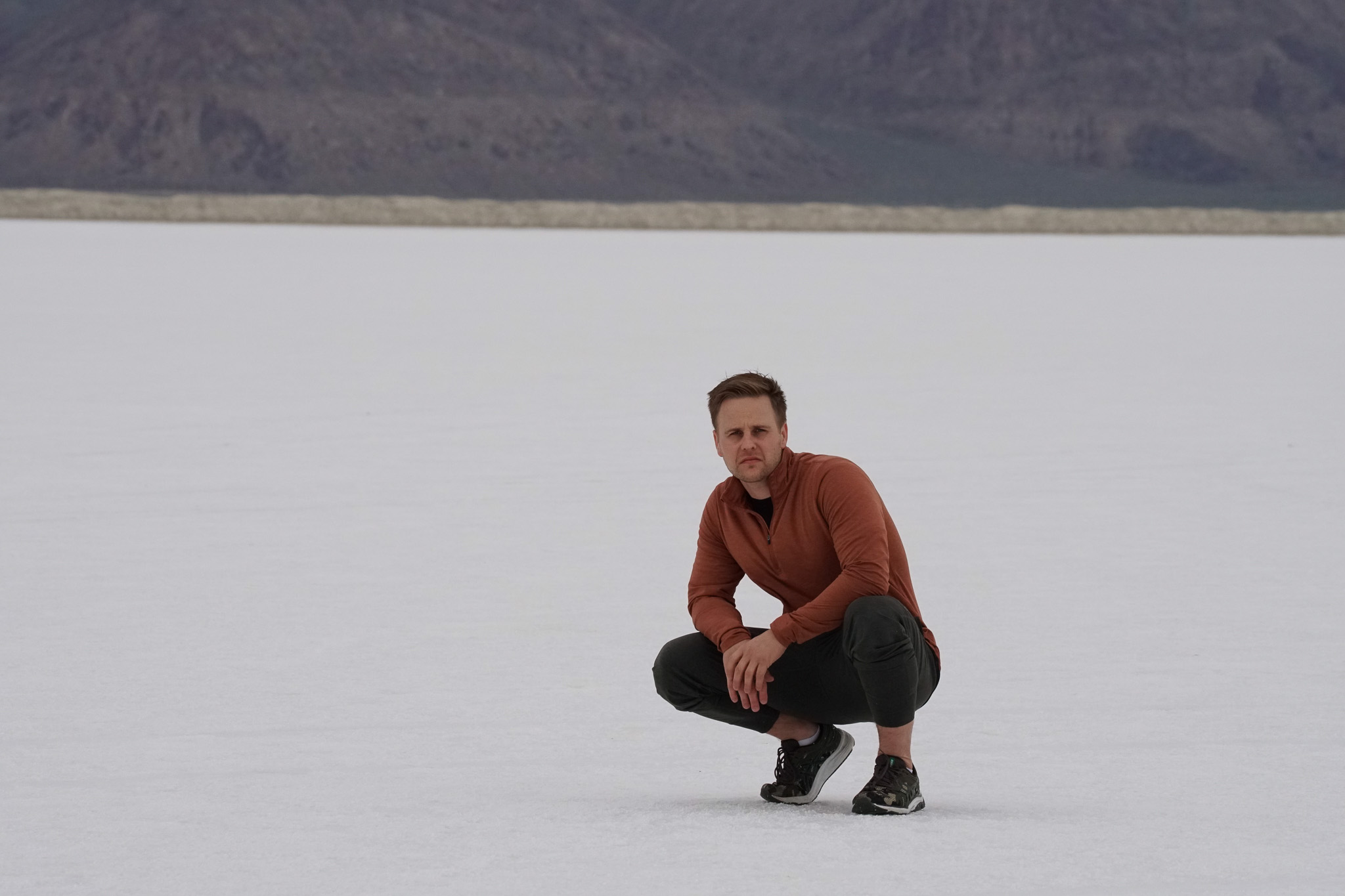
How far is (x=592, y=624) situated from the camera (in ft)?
17.7

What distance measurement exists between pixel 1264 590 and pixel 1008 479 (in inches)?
92.9

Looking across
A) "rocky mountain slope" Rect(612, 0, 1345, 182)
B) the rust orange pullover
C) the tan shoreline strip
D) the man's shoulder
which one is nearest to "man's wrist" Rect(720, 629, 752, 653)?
the rust orange pullover

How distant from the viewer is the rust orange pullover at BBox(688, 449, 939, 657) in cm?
360

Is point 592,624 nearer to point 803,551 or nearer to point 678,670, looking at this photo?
point 678,670

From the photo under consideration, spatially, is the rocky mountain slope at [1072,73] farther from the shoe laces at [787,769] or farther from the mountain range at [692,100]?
the shoe laces at [787,769]

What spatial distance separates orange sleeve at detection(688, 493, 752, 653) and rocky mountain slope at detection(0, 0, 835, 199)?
123 m

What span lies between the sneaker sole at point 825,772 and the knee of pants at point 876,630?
0.99 ft

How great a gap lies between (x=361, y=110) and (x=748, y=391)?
132 m

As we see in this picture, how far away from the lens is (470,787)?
3.82 m

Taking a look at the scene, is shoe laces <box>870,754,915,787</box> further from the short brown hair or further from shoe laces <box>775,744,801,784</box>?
the short brown hair

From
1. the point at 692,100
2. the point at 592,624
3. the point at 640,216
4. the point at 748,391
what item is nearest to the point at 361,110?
the point at 692,100

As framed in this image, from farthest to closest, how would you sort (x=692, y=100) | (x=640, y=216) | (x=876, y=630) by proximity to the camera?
(x=692, y=100) < (x=640, y=216) < (x=876, y=630)

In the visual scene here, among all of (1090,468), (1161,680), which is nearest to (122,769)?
(1161,680)

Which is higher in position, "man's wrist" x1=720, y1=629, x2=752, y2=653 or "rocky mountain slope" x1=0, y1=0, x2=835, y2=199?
"rocky mountain slope" x1=0, y1=0, x2=835, y2=199
